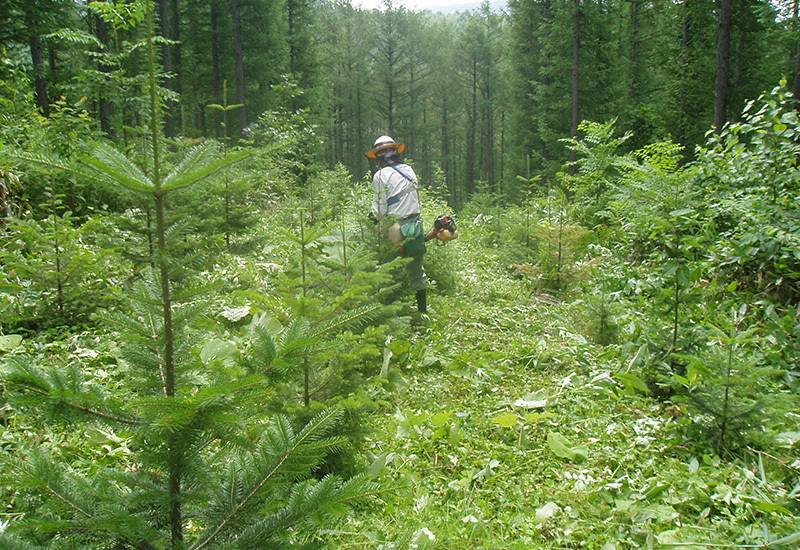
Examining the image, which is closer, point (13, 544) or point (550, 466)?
point (13, 544)

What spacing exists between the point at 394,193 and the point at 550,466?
335 cm

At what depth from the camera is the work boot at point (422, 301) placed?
550 centimetres

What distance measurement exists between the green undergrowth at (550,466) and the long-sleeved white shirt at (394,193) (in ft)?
5.49

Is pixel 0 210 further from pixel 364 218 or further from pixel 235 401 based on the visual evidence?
pixel 235 401

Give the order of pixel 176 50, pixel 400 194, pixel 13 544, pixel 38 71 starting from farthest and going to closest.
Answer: pixel 176 50, pixel 38 71, pixel 400 194, pixel 13 544

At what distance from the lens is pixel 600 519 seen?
2.38 meters

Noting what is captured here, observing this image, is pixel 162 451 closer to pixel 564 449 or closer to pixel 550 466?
pixel 550 466

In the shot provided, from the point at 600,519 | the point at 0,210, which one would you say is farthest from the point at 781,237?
the point at 0,210

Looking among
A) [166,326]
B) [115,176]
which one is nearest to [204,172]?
[115,176]

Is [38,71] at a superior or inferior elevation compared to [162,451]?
superior

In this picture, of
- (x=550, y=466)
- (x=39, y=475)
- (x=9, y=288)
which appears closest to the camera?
(x=39, y=475)

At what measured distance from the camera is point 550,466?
2.83 meters

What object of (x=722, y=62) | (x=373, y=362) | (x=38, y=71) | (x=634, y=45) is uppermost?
(x=634, y=45)

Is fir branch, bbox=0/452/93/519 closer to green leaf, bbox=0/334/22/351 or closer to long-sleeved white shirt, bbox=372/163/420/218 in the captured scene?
green leaf, bbox=0/334/22/351
